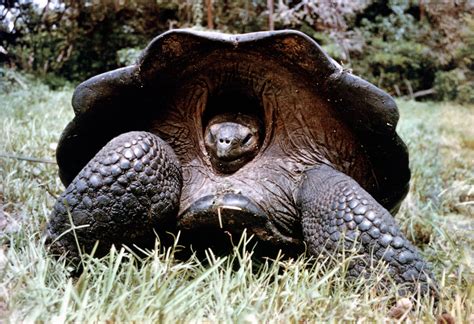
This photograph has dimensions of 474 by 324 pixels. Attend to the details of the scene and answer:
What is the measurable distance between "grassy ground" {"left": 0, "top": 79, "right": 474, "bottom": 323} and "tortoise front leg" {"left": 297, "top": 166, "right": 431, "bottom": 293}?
0.07m

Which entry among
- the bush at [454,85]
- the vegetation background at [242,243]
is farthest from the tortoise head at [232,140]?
the bush at [454,85]

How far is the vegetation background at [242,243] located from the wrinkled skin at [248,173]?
0.41 ft

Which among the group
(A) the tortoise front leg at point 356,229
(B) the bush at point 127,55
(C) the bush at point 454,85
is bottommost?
(C) the bush at point 454,85

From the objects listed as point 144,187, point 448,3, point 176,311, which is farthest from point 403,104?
point 176,311

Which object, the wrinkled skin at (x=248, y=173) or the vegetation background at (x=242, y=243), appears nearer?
the vegetation background at (x=242, y=243)

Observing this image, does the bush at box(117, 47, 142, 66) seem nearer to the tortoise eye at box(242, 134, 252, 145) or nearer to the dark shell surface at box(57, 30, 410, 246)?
the dark shell surface at box(57, 30, 410, 246)

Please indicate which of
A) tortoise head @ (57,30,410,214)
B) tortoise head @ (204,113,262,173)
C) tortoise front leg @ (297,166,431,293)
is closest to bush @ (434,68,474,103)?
tortoise head @ (57,30,410,214)

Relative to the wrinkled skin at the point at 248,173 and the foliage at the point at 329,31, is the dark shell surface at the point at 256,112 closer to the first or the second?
the wrinkled skin at the point at 248,173

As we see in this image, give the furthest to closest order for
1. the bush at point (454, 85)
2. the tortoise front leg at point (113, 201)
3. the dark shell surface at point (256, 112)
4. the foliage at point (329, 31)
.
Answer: the foliage at point (329, 31)
the bush at point (454, 85)
the dark shell surface at point (256, 112)
the tortoise front leg at point (113, 201)

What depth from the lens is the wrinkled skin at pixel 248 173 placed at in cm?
212

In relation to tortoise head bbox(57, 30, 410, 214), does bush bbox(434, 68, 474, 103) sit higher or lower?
lower

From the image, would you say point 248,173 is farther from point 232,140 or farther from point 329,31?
point 329,31

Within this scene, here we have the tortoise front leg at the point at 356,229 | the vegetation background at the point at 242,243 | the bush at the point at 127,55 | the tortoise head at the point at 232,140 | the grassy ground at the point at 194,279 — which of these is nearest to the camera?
the grassy ground at the point at 194,279

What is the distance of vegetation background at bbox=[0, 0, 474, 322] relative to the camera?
158 centimetres
